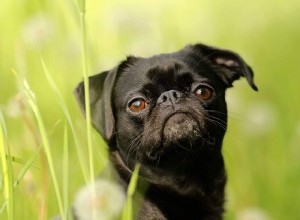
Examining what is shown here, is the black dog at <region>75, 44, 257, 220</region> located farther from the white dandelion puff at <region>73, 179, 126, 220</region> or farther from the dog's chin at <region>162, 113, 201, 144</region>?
the white dandelion puff at <region>73, 179, 126, 220</region>

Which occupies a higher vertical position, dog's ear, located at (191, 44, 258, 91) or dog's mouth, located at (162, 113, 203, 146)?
dog's ear, located at (191, 44, 258, 91)

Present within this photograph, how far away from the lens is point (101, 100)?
15.1 feet

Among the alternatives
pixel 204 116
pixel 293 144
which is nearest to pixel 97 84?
pixel 204 116

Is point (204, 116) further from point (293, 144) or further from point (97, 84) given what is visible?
point (293, 144)

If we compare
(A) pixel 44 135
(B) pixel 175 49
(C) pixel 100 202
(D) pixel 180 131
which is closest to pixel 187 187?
(D) pixel 180 131

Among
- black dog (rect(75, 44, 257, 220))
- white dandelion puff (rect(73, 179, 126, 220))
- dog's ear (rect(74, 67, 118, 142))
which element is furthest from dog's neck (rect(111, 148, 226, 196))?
white dandelion puff (rect(73, 179, 126, 220))

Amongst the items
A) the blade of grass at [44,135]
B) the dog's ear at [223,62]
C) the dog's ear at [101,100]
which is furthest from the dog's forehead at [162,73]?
the blade of grass at [44,135]

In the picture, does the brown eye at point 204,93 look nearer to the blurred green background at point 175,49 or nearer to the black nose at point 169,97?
the black nose at point 169,97

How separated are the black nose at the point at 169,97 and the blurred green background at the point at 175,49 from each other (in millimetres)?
389

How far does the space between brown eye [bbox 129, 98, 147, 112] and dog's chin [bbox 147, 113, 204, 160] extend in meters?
0.20

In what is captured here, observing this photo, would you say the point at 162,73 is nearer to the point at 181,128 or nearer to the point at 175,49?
the point at 181,128

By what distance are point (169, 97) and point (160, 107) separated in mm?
68

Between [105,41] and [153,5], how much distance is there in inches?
28.3

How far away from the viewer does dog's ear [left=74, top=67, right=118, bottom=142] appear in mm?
4461
